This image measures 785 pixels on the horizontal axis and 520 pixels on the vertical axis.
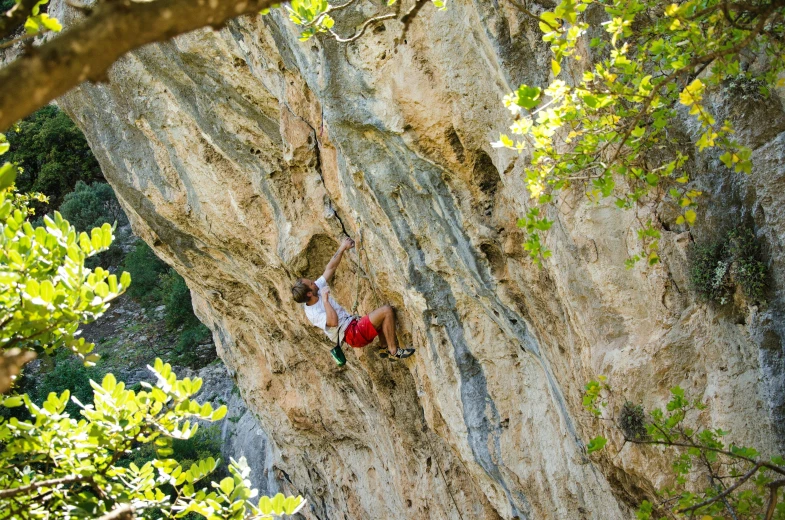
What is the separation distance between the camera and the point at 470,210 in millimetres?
6469

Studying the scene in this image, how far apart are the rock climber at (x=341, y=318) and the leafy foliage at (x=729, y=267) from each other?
11.5 ft

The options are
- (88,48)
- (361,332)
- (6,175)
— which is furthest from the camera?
(361,332)

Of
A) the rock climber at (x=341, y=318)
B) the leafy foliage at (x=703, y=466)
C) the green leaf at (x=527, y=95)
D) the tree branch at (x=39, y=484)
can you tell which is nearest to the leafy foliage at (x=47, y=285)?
the tree branch at (x=39, y=484)

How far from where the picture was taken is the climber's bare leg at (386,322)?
7613mm

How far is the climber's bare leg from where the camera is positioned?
761 centimetres

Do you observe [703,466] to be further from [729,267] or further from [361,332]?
[361,332]

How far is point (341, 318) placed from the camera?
7918mm

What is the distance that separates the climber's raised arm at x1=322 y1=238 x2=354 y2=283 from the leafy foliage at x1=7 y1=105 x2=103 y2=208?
18541 millimetres

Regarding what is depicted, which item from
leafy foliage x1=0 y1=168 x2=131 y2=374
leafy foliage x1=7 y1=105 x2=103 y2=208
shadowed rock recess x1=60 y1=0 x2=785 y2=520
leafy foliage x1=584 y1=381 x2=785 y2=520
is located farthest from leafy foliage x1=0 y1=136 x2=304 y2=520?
leafy foliage x1=7 y1=105 x2=103 y2=208

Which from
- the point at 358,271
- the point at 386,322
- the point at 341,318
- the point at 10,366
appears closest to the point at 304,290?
the point at 341,318

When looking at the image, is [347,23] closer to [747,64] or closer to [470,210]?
[470,210]

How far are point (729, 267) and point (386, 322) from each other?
12.5ft

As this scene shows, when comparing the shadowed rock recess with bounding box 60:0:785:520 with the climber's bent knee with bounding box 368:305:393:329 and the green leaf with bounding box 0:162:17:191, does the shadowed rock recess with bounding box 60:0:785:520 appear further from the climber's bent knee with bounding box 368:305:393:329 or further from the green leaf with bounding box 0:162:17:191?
the green leaf with bounding box 0:162:17:191

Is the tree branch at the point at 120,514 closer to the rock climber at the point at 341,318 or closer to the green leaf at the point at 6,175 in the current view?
the green leaf at the point at 6,175
